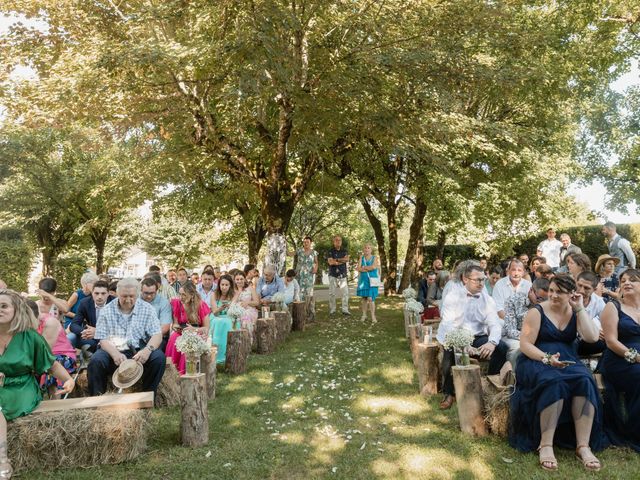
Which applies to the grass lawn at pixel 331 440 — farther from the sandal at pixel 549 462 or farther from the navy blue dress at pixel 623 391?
the navy blue dress at pixel 623 391

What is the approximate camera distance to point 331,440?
482cm

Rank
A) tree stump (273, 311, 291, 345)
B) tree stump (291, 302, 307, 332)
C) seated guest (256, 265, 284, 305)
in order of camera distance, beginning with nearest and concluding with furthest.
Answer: tree stump (273, 311, 291, 345)
seated guest (256, 265, 284, 305)
tree stump (291, 302, 307, 332)

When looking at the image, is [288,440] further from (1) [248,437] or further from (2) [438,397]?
(2) [438,397]

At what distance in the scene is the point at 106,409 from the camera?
4430mm

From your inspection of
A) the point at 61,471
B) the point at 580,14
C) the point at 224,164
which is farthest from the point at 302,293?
the point at 580,14

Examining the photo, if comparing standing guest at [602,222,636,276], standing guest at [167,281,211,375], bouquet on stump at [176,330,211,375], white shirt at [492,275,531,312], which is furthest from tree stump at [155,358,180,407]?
standing guest at [602,222,636,276]

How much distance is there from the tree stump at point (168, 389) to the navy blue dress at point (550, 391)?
161 inches

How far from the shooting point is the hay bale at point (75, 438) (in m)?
4.15

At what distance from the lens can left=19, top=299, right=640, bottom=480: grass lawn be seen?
411 centimetres

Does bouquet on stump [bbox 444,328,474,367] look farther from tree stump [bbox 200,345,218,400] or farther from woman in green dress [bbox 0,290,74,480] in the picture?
woman in green dress [bbox 0,290,74,480]

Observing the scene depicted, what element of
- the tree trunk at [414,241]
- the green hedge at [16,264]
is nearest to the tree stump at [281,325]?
the tree trunk at [414,241]

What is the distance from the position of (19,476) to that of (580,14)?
701 inches

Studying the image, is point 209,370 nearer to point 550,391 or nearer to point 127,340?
point 127,340

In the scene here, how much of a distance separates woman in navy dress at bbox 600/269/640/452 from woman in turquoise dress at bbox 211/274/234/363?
5.63 metres
